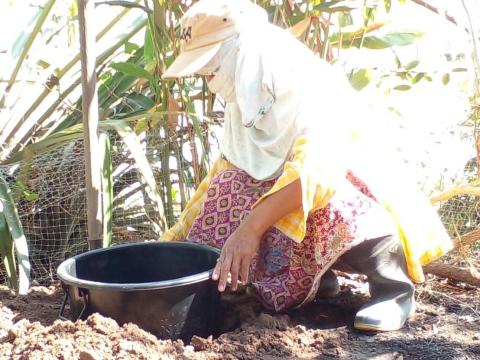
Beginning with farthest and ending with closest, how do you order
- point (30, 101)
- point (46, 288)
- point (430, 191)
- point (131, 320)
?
point (30, 101) → point (430, 191) → point (46, 288) → point (131, 320)

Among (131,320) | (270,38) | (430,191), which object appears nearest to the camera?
(131,320)

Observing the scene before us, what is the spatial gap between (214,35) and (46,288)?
3.05ft

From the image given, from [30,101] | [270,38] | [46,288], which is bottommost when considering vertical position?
[46,288]

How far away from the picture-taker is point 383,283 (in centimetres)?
168

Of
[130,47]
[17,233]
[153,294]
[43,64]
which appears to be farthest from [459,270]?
[43,64]

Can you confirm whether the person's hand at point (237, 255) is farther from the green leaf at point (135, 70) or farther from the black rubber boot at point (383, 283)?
the green leaf at point (135, 70)

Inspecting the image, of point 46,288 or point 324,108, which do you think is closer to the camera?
point 324,108

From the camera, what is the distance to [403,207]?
66.2 inches

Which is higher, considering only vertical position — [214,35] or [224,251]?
[214,35]

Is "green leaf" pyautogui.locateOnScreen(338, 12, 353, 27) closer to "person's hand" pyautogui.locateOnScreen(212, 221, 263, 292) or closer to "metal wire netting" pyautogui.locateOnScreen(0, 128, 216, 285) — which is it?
"metal wire netting" pyautogui.locateOnScreen(0, 128, 216, 285)

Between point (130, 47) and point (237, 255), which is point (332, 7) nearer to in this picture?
point (130, 47)

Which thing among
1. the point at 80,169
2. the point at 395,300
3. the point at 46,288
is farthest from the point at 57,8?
the point at 395,300

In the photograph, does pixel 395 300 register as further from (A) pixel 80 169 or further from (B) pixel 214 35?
(A) pixel 80 169

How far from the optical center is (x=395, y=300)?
1673 mm
